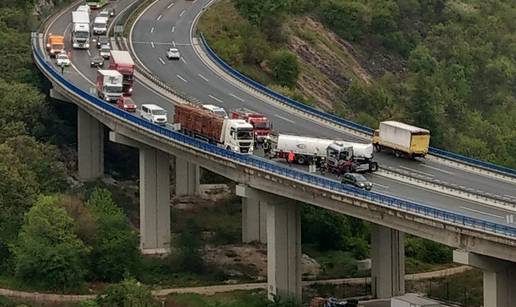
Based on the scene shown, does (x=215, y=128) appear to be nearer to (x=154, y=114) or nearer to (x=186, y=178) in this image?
(x=154, y=114)

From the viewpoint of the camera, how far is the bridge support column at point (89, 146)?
10969cm

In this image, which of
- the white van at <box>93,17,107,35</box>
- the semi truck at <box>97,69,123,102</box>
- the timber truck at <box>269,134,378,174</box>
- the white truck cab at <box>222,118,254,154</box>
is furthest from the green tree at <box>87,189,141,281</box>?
the white van at <box>93,17,107,35</box>

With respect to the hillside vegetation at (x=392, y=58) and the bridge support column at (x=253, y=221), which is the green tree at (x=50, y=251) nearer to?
the bridge support column at (x=253, y=221)

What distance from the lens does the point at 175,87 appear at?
11162 cm

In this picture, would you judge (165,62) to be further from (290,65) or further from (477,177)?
(477,177)

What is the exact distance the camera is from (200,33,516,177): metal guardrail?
3199 inches

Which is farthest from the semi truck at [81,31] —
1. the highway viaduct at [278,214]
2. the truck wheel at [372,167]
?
the truck wheel at [372,167]

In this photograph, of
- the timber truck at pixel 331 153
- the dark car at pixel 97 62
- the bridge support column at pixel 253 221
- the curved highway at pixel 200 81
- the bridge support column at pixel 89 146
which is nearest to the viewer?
the timber truck at pixel 331 153

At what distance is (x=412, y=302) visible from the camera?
71.9 metres

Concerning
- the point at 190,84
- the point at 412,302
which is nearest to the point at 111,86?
the point at 190,84

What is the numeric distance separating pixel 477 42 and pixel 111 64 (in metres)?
66.2

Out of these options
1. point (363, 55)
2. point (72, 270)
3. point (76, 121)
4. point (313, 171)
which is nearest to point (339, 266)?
point (313, 171)

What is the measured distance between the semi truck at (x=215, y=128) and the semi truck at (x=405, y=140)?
32.0 feet

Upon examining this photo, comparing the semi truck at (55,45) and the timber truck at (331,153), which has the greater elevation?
the semi truck at (55,45)
